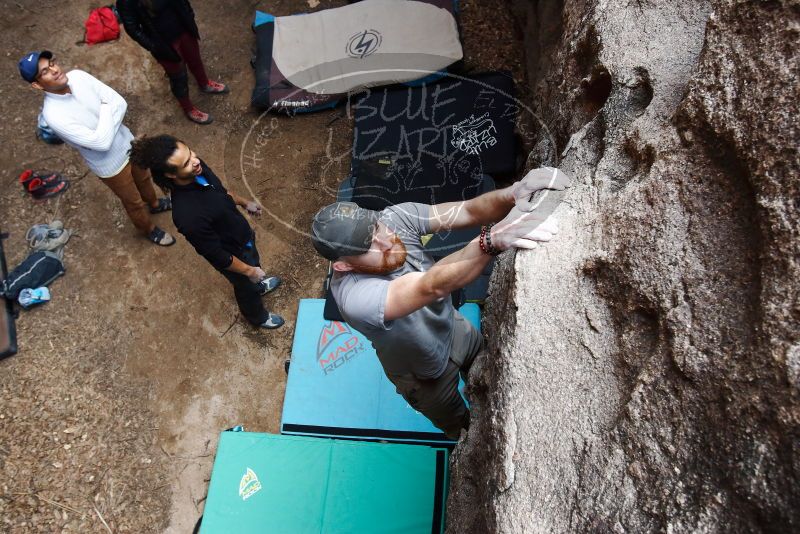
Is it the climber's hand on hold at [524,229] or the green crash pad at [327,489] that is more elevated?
the climber's hand on hold at [524,229]

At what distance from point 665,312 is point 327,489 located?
227cm

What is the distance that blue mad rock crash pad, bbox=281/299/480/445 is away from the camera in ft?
11.7

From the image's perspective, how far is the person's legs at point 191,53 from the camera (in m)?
4.72

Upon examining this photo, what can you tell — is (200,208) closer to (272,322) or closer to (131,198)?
(272,322)

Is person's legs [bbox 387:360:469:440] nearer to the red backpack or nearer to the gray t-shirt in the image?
the gray t-shirt

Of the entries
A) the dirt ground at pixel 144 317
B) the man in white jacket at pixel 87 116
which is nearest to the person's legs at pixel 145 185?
the man in white jacket at pixel 87 116

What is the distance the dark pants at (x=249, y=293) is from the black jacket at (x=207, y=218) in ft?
0.82

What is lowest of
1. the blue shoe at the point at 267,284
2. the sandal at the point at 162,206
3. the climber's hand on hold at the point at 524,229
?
the sandal at the point at 162,206

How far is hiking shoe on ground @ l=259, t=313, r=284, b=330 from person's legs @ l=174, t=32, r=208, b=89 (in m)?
2.39

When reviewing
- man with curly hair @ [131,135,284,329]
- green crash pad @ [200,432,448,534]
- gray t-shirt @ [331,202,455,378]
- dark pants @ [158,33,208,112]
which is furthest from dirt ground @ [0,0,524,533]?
gray t-shirt @ [331,202,455,378]

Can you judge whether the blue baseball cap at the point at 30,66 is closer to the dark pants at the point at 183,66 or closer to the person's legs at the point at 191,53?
the dark pants at the point at 183,66

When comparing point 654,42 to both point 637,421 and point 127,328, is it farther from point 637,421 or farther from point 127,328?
point 127,328

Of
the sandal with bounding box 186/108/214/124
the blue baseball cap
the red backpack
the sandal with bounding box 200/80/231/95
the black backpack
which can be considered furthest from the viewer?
the red backpack

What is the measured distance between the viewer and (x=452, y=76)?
15.8 ft
